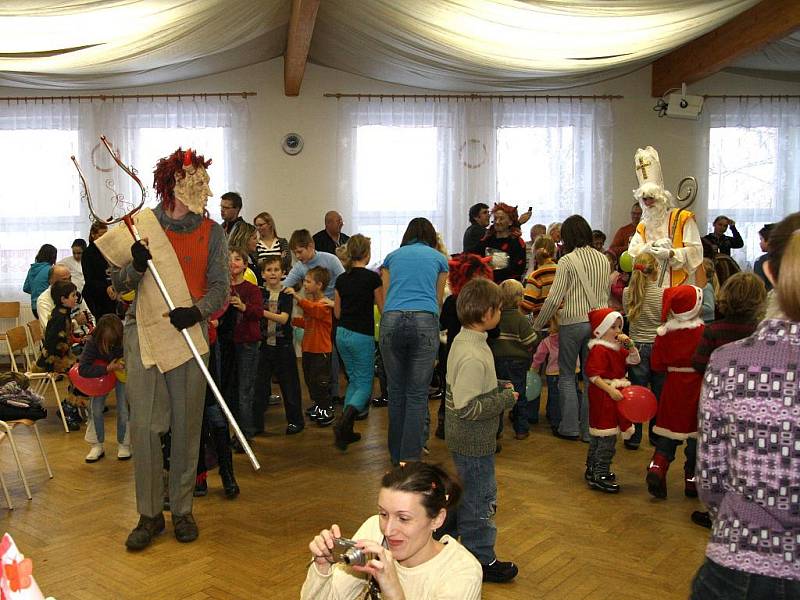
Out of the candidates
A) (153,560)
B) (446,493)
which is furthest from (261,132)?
(446,493)

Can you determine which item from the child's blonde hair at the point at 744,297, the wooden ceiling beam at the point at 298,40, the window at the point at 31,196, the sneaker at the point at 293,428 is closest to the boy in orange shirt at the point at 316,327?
the sneaker at the point at 293,428

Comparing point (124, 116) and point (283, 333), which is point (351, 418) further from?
point (124, 116)

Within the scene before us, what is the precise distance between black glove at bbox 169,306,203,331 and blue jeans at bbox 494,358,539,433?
232 cm

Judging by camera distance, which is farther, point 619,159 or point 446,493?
point 619,159

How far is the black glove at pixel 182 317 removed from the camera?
3580 mm

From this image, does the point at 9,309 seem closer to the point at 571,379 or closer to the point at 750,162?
the point at 571,379

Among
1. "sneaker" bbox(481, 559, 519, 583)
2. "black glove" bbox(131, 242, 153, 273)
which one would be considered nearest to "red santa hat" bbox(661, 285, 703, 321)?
"sneaker" bbox(481, 559, 519, 583)

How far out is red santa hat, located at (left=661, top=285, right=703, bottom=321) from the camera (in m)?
4.27

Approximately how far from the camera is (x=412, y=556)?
1988 mm

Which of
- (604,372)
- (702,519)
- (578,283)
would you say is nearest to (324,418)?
(578,283)

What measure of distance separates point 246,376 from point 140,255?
6.41 feet

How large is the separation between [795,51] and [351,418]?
6.76m

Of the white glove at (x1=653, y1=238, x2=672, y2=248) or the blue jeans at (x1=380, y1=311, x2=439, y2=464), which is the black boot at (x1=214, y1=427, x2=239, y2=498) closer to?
the blue jeans at (x1=380, y1=311, x2=439, y2=464)

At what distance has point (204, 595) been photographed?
327cm
